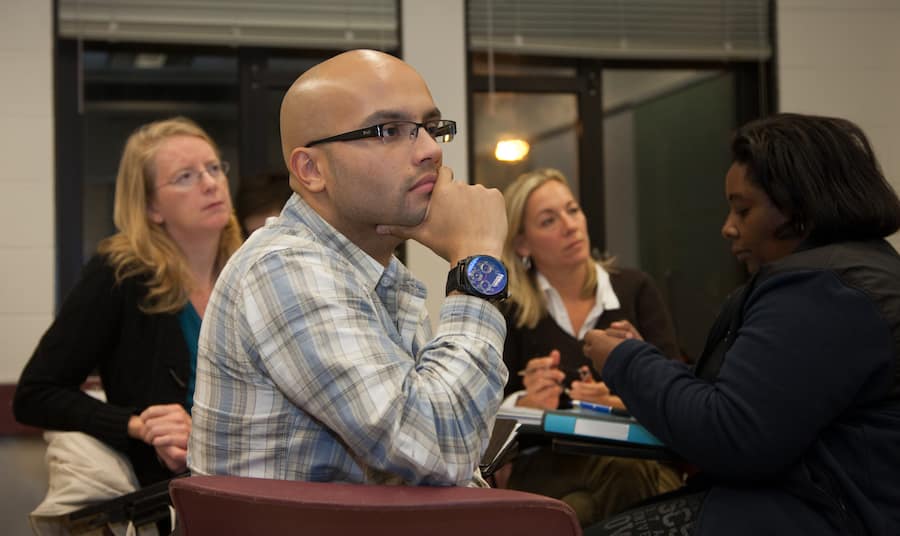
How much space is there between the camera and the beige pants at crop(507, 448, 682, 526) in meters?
2.43

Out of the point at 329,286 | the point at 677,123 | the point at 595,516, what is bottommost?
the point at 595,516

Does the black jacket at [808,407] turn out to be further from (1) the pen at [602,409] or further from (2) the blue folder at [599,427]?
(1) the pen at [602,409]

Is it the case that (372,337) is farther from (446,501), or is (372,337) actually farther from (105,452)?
(105,452)

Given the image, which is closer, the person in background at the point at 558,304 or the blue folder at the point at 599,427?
the blue folder at the point at 599,427

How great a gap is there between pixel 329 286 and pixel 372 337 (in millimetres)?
86

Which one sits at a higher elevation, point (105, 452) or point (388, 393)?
point (388, 393)

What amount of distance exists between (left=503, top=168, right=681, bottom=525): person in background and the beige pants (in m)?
0.06

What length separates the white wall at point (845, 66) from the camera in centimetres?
456

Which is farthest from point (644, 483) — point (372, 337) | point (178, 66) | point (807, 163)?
point (178, 66)

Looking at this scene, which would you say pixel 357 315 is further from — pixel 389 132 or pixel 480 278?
pixel 389 132

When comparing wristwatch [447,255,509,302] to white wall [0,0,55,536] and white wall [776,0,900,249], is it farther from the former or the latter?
white wall [776,0,900,249]

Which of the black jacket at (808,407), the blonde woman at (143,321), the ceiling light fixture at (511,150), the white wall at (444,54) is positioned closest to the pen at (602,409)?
the black jacket at (808,407)

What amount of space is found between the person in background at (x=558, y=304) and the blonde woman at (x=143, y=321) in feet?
3.06

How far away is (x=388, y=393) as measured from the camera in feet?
3.62
